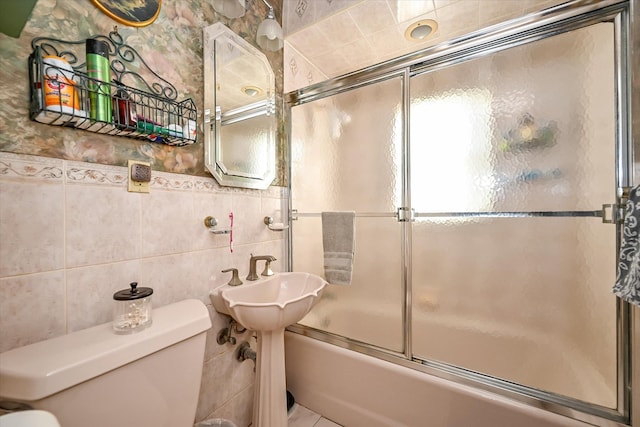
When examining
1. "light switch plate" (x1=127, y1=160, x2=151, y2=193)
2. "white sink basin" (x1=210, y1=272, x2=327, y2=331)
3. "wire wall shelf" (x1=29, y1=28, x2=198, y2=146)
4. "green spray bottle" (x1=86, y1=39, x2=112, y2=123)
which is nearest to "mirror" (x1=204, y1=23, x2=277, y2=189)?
"wire wall shelf" (x1=29, y1=28, x2=198, y2=146)

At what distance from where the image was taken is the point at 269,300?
1.25 metres

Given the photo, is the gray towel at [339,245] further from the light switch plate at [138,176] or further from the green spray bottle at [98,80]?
the green spray bottle at [98,80]

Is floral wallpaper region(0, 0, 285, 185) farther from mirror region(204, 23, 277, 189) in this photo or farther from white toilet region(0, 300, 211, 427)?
white toilet region(0, 300, 211, 427)

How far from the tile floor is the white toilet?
30.2 inches

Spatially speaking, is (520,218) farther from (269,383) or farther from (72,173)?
(72,173)

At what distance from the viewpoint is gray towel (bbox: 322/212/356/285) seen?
4.26 feet

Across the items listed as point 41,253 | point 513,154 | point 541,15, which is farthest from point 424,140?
point 41,253

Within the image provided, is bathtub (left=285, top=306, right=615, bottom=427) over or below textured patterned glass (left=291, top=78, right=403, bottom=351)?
below

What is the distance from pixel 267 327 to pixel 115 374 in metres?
0.48

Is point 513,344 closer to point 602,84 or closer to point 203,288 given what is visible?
point 602,84

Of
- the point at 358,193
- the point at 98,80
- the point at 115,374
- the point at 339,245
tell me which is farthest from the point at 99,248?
the point at 358,193

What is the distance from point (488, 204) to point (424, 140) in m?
0.41

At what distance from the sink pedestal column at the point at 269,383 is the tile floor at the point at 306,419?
0.89ft

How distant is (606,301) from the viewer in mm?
895
